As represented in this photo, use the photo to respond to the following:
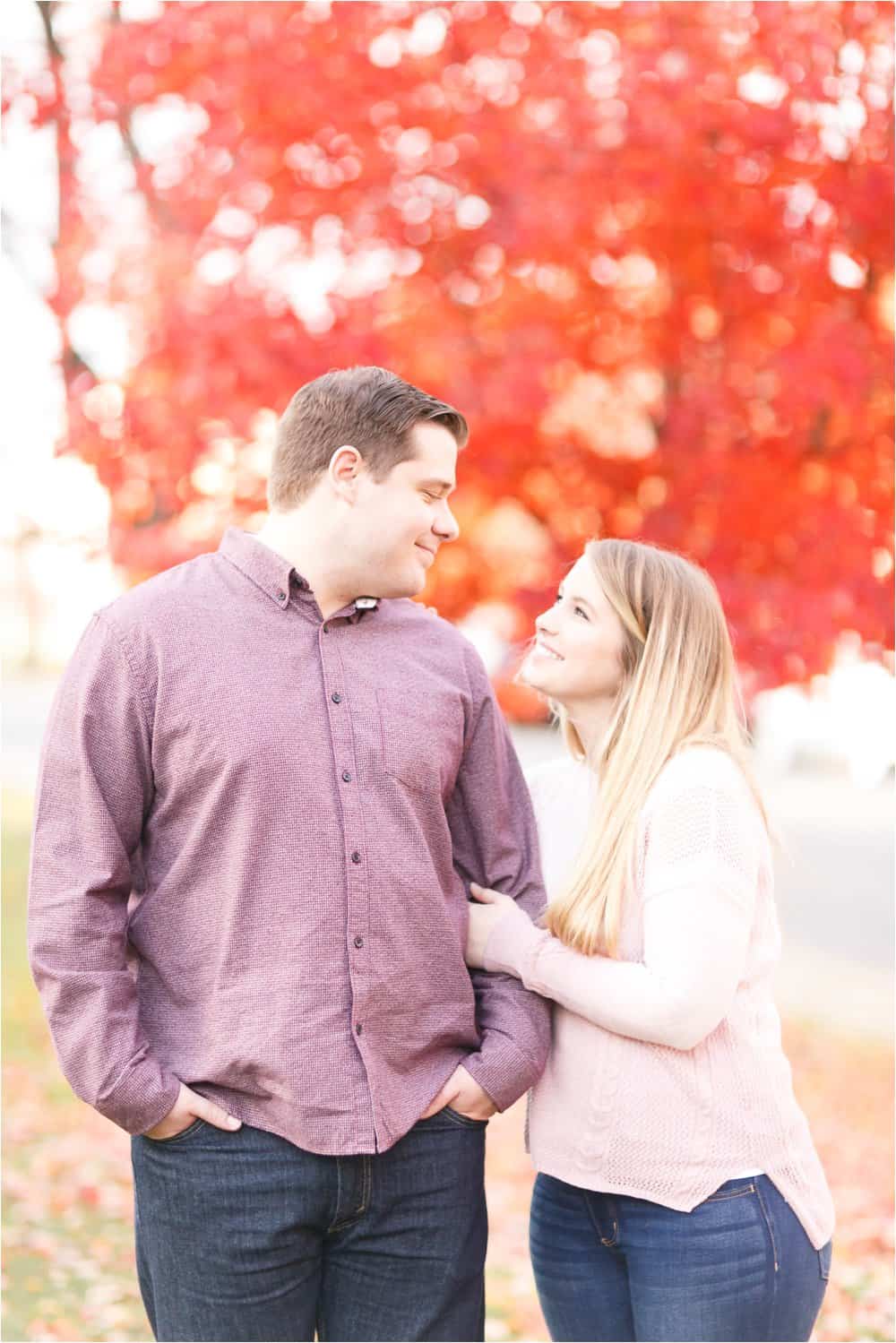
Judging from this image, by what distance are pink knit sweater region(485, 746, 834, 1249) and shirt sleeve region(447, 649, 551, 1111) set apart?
0.06m

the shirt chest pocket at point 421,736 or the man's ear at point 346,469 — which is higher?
the man's ear at point 346,469

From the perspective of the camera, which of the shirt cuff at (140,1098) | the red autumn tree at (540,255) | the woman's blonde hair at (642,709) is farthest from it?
the red autumn tree at (540,255)

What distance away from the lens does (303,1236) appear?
227 cm

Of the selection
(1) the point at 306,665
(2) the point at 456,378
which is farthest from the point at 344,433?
(2) the point at 456,378

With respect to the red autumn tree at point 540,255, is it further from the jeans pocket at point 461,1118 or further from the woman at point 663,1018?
the jeans pocket at point 461,1118

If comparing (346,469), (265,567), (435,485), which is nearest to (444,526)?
(435,485)

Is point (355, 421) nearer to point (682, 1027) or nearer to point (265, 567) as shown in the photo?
point (265, 567)

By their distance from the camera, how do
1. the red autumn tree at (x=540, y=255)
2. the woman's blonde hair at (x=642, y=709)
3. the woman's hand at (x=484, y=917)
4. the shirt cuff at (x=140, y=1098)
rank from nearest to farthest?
the shirt cuff at (x=140, y=1098) < the woman's blonde hair at (x=642, y=709) < the woman's hand at (x=484, y=917) < the red autumn tree at (x=540, y=255)

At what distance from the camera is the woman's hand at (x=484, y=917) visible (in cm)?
253

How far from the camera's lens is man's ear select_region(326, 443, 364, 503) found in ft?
7.97

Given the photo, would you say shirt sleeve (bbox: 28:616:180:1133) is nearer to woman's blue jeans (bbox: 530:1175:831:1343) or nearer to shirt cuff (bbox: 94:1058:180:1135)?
shirt cuff (bbox: 94:1058:180:1135)

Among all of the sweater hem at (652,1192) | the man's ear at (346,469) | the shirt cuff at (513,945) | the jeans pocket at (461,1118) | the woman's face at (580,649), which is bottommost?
the sweater hem at (652,1192)

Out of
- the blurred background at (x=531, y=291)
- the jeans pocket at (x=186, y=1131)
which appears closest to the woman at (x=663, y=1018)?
the jeans pocket at (x=186, y=1131)

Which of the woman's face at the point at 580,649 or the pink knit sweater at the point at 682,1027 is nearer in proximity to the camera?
the pink knit sweater at the point at 682,1027
